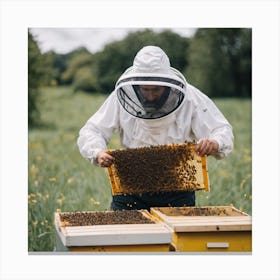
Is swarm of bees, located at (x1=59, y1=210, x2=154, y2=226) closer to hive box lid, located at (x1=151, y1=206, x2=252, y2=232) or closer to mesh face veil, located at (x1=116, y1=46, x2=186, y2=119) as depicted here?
hive box lid, located at (x1=151, y1=206, x2=252, y2=232)

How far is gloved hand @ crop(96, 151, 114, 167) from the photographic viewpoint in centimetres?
524

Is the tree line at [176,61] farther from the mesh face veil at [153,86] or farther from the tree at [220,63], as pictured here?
the mesh face veil at [153,86]

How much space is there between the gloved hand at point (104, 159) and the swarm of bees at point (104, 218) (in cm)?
39

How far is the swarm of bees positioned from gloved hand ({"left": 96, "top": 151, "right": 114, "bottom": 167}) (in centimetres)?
39

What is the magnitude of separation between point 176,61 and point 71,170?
1.86 metres

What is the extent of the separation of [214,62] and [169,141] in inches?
92.7

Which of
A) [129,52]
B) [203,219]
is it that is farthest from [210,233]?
[129,52]

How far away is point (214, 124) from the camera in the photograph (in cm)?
548

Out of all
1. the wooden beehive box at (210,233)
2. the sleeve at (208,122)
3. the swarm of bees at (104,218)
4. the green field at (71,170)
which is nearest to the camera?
the wooden beehive box at (210,233)

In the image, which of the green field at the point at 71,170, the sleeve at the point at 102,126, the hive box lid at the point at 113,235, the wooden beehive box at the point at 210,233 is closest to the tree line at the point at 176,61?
the green field at the point at 71,170

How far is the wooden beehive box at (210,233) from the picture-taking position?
15.1ft

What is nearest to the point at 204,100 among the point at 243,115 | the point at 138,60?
the point at 138,60

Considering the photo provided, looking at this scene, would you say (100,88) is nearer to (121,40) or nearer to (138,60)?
(121,40)

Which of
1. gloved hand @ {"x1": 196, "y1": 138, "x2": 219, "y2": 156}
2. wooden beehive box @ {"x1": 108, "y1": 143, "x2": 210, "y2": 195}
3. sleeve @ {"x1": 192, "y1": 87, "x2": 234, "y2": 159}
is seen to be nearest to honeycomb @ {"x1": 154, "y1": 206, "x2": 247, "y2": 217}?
wooden beehive box @ {"x1": 108, "y1": 143, "x2": 210, "y2": 195}
